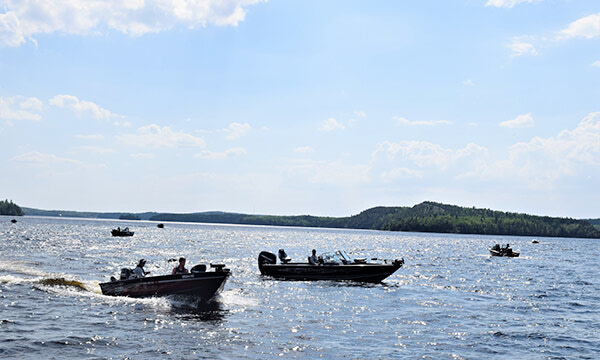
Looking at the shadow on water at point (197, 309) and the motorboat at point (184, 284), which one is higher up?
the motorboat at point (184, 284)

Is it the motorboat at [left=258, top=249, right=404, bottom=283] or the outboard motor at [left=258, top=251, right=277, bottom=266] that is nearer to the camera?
the motorboat at [left=258, top=249, right=404, bottom=283]

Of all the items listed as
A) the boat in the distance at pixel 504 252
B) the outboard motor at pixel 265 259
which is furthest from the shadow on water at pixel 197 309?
the boat in the distance at pixel 504 252

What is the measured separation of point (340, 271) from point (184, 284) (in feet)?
52.9

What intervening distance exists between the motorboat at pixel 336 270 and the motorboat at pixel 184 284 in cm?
1361

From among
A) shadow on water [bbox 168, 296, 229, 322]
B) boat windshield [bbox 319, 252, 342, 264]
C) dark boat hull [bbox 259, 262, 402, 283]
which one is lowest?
shadow on water [bbox 168, 296, 229, 322]

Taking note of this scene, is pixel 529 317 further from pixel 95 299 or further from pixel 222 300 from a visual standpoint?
pixel 95 299

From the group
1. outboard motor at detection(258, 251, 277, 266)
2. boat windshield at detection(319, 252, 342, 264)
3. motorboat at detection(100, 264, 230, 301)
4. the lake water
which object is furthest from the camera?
outboard motor at detection(258, 251, 277, 266)

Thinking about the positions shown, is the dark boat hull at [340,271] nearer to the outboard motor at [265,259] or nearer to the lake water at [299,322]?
the lake water at [299,322]

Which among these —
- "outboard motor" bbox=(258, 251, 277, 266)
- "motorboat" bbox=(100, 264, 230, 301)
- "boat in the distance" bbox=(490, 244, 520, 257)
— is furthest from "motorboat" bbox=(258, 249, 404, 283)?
"boat in the distance" bbox=(490, 244, 520, 257)

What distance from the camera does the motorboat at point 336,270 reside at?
38.8 meters

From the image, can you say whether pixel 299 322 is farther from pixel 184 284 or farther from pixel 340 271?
pixel 340 271

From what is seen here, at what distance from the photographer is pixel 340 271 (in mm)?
39125

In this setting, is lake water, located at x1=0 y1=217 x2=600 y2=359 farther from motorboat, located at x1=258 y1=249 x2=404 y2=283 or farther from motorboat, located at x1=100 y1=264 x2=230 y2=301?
motorboat, located at x1=258 y1=249 x2=404 y2=283

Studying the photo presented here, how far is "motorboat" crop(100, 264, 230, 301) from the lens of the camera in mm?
26078
